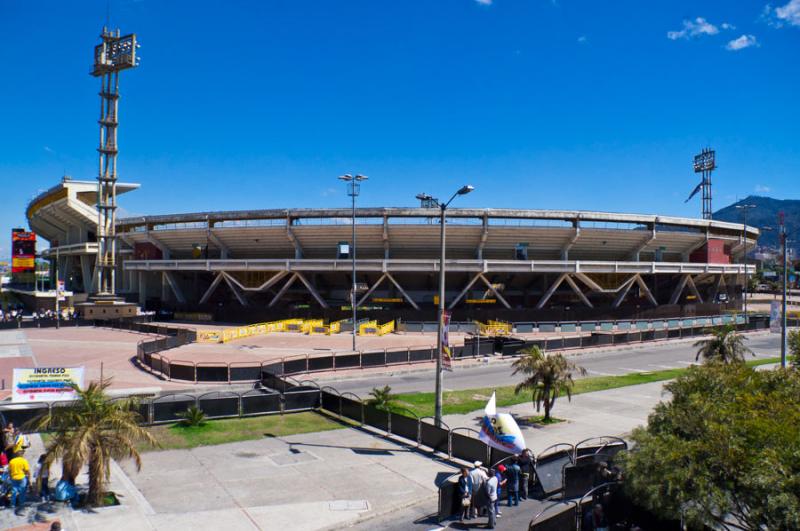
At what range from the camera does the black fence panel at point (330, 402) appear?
71.5 ft

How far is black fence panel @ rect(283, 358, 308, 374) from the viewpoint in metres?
29.5

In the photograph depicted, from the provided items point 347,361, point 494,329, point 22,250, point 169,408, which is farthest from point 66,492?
point 22,250

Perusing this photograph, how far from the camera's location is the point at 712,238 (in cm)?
6638

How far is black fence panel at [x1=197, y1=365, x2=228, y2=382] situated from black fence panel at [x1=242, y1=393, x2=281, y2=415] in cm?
643

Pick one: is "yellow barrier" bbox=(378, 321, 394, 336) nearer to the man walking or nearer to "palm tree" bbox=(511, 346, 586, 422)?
"palm tree" bbox=(511, 346, 586, 422)

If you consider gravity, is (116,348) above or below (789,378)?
below

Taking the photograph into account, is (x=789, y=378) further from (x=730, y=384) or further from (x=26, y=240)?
(x=26, y=240)

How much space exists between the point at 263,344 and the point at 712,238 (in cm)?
5441

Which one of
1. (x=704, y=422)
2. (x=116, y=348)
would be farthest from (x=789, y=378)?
(x=116, y=348)

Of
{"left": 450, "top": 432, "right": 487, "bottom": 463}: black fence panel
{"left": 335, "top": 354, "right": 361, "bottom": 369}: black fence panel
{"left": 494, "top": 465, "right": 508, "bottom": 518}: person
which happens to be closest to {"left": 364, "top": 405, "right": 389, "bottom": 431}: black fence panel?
{"left": 450, "top": 432, "right": 487, "bottom": 463}: black fence panel

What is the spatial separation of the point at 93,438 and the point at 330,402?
429 inches

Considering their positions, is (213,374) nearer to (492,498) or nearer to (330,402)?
(330,402)

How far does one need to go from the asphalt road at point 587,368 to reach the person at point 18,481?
1527 centimetres

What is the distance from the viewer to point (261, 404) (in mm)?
21641
